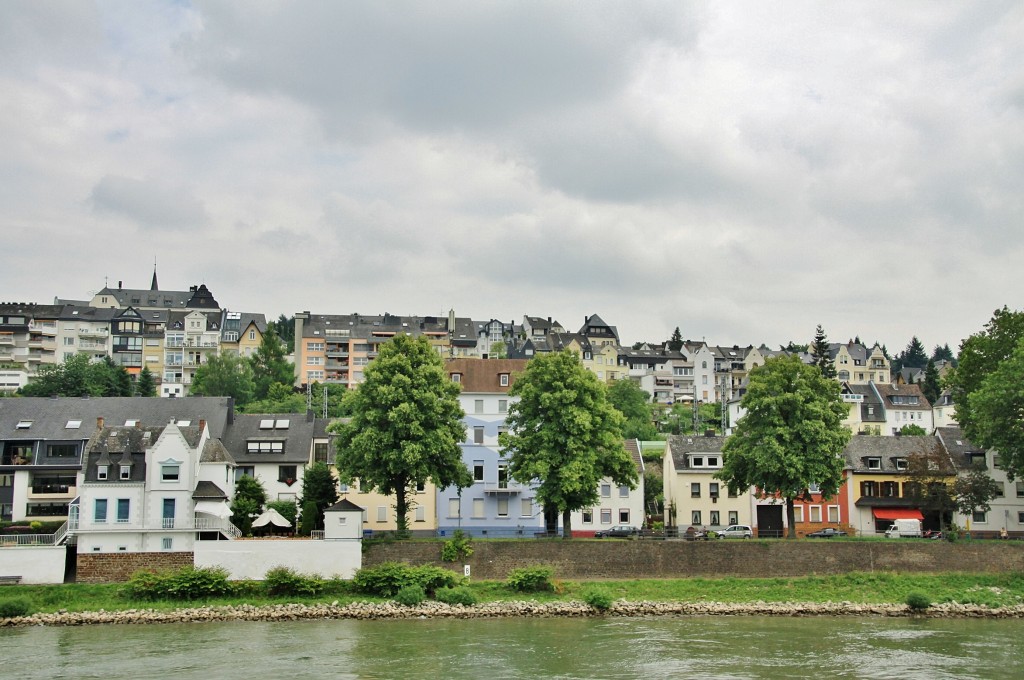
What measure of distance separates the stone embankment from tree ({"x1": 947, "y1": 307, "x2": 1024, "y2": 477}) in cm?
1136

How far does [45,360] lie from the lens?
126m

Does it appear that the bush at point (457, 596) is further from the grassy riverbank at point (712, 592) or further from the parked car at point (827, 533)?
the parked car at point (827, 533)

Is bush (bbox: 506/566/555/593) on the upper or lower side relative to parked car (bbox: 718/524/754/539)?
lower

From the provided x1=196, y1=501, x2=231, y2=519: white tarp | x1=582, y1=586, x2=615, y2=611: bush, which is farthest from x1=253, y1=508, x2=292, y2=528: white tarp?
x1=582, y1=586, x2=615, y2=611: bush

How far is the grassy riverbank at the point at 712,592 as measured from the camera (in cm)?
4466

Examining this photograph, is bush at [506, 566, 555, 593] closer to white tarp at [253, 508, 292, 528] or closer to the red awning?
white tarp at [253, 508, 292, 528]

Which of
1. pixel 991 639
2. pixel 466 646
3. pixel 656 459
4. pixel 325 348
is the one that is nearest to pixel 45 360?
pixel 325 348

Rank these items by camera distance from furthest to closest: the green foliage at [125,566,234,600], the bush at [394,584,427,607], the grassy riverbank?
the green foliage at [125,566,234,600], the bush at [394,584,427,607], the grassy riverbank

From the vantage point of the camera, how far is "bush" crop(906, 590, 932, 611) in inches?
1788

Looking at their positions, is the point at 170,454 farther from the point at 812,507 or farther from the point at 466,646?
the point at 812,507

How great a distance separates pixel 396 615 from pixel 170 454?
1496 cm

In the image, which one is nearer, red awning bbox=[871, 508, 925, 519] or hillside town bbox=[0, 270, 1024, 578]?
hillside town bbox=[0, 270, 1024, 578]

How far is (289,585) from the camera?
46.2 m

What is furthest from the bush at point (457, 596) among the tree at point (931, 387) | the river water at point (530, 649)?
the tree at point (931, 387)
